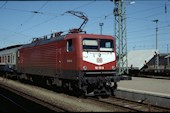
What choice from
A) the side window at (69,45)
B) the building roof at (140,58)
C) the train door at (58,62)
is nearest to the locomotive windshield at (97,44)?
the side window at (69,45)

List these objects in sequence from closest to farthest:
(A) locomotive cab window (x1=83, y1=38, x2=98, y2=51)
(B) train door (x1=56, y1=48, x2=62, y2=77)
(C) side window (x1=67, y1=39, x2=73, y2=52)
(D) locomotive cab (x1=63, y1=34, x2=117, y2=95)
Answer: (D) locomotive cab (x1=63, y1=34, x2=117, y2=95) → (A) locomotive cab window (x1=83, y1=38, x2=98, y2=51) → (C) side window (x1=67, y1=39, x2=73, y2=52) → (B) train door (x1=56, y1=48, x2=62, y2=77)

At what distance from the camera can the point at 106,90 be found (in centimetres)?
1495

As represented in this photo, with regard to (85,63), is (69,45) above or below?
above

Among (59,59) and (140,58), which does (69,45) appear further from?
(140,58)

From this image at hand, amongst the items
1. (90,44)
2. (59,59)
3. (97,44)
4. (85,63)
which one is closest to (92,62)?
(85,63)

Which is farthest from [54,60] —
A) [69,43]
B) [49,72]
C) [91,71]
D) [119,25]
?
[119,25]

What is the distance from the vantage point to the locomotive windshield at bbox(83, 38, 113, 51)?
48.7ft

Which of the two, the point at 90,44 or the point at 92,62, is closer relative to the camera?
the point at 92,62

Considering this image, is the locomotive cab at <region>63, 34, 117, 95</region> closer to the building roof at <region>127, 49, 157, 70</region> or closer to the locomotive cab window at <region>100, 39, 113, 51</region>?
the locomotive cab window at <region>100, 39, 113, 51</region>

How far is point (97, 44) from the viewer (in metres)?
15.2

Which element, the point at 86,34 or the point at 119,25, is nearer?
the point at 86,34

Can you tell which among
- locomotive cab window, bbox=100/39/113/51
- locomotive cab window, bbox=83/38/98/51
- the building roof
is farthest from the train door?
the building roof

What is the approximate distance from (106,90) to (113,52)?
2.09 m

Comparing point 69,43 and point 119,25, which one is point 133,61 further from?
point 69,43
